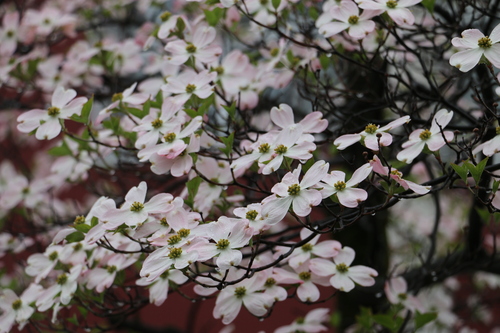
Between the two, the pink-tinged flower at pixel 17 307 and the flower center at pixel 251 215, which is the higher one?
the flower center at pixel 251 215

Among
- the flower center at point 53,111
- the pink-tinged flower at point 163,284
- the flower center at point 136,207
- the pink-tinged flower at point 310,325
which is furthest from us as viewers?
the pink-tinged flower at point 310,325

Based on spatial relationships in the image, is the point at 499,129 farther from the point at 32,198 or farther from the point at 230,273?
the point at 32,198

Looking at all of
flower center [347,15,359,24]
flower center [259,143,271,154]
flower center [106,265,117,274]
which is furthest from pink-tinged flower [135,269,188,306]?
flower center [347,15,359,24]

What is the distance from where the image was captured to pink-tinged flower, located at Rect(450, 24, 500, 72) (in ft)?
3.25

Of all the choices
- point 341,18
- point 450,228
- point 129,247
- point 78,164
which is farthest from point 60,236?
point 450,228

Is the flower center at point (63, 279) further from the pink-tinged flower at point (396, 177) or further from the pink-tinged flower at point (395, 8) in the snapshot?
the pink-tinged flower at point (395, 8)

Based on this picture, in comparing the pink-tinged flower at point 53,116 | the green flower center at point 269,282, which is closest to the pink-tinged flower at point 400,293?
the green flower center at point 269,282

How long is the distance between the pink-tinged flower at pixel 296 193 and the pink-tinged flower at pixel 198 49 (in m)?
0.49

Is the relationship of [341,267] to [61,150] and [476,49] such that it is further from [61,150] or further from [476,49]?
[61,150]

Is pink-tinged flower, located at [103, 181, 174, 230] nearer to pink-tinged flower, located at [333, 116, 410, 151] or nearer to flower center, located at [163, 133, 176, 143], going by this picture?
flower center, located at [163, 133, 176, 143]

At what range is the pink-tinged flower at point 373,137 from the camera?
1007 millimetres

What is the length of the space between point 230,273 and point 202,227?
0.47 ft

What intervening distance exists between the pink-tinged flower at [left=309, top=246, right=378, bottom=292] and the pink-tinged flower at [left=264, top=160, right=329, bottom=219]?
25cm

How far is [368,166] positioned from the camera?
97 centimetres
